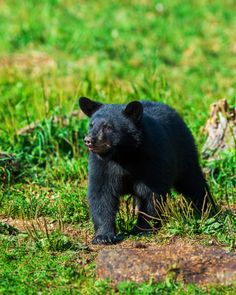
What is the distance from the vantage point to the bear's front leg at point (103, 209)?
664cm

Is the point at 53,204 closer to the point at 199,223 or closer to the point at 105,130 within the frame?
the point at 105,130

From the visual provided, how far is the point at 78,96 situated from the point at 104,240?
4.44m

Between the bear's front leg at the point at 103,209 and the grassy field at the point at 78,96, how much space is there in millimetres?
221

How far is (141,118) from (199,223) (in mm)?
1043

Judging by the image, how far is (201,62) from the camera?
554 inches

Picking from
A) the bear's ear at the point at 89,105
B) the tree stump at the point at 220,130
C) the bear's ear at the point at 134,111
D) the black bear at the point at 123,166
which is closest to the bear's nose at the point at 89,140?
the black bear at the point at 123,166

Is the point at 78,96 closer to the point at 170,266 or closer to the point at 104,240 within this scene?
the point at 104,240

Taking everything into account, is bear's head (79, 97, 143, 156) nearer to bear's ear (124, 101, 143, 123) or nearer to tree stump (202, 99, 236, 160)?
bear's ear (124, 101, 143, 123)

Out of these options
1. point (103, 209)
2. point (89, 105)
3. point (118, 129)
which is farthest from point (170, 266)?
point (89, 105)

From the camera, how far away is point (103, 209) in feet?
22.0

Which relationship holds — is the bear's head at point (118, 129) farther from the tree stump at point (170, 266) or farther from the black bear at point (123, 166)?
the tree stump at point (170, 266)

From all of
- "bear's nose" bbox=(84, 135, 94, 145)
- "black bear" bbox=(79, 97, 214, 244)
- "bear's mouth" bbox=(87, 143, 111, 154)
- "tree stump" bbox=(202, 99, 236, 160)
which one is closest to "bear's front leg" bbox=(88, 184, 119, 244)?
"black bear" bbox=(79, 97, 214, 244)

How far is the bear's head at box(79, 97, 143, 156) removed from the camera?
664 cm

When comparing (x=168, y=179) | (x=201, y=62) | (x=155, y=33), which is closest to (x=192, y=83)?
(x=201, y=62)
